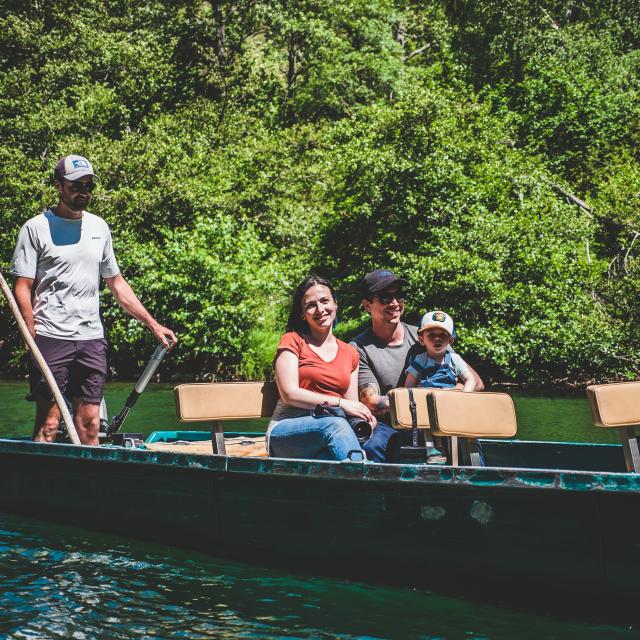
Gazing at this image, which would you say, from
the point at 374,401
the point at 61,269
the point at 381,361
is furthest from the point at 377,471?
the point at 61,269

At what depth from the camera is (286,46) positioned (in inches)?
1272

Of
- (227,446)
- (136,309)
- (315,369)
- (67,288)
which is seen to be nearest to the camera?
(315,369)

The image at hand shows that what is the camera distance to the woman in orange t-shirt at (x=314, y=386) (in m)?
4.87

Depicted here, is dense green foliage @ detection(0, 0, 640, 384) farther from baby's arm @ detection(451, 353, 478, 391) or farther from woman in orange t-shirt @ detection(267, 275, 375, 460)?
woman in orange t-shirt @ detection(267, 275, 375, 460)

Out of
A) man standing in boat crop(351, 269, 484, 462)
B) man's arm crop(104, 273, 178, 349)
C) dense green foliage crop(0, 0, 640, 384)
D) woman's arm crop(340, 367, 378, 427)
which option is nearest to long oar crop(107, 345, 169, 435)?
man's arm crop(104, 273, 178, 349)

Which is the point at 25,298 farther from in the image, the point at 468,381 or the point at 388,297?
the point at 468,381

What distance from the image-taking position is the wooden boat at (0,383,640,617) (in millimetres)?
4125

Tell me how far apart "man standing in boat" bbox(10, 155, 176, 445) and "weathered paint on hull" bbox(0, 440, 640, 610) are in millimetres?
386

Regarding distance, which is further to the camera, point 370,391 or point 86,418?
point 86,418

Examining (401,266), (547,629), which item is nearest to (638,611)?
(547,629)

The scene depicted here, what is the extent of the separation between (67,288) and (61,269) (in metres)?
0.12

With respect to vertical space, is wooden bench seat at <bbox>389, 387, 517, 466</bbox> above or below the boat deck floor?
above

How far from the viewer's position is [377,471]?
179 inches

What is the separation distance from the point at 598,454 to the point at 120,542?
292 centimetres
